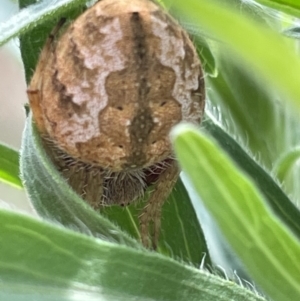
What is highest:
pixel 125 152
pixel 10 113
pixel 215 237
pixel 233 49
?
pixel 233 49

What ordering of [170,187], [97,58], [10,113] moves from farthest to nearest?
[10,113], [170,187], [97,58]

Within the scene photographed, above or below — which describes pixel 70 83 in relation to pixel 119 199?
above

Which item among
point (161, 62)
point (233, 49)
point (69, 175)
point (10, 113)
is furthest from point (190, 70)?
point (10, 113)

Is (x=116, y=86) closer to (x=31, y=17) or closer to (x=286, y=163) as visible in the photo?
(x=31, y=17)

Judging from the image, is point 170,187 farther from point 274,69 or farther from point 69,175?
point 274,69

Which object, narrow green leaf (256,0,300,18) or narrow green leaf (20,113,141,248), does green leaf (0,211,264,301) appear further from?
narrow green leaf (256,0,300,18)

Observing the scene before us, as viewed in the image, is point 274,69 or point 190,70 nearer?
point 274,69
